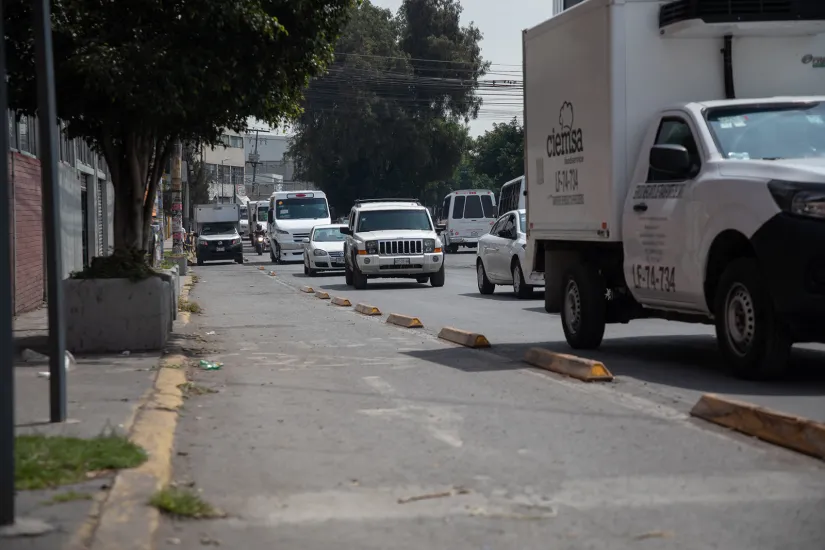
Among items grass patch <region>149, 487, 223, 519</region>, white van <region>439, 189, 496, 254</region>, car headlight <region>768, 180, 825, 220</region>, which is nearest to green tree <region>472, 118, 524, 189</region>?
white van <region>439, 189, 496, 254</region>

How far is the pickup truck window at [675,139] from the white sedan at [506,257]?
998cm

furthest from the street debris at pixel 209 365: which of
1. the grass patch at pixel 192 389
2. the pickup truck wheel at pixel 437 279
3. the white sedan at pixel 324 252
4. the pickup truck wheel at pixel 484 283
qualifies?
the white sedan at pixel 324 252

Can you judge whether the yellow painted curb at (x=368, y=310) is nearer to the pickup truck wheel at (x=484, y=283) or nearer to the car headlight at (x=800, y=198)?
the pickup truck wheel at (x=484, y=283)

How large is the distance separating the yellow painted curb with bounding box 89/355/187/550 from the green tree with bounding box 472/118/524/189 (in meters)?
72.1

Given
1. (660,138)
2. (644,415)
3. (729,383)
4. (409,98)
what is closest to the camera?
(644,415)

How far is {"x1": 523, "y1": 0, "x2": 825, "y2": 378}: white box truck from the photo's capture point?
28.5 ft

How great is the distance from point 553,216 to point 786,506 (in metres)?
6.95

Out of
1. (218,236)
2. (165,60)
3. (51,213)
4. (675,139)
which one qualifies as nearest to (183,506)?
(51,213)

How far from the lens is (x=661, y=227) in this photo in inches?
395

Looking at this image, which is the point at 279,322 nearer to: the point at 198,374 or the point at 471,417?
the point at 198,374

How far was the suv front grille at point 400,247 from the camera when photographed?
87.7 ft

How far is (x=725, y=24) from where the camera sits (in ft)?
34.3

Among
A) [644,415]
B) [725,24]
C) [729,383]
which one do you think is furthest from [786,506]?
[725,24]

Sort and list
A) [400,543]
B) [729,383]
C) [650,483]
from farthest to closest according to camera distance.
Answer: [729,383] < [650,483] < [400,543]
